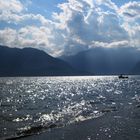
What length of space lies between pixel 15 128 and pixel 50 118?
32.0 feet

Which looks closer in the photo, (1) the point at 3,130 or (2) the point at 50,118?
(1) the point at 3,130

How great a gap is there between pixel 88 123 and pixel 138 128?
8.29 metres

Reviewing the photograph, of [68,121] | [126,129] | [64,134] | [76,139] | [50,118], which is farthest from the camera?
[50,118]

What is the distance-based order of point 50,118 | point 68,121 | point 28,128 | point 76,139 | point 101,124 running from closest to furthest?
point 76,139 → point 28,128 → point 101,124 → point 68,121 → point 50,118

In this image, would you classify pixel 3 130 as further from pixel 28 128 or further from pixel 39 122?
pixel 39 122

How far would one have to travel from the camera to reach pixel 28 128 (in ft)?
A: 133

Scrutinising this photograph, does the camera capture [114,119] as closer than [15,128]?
No

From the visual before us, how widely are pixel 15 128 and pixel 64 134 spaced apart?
8245 millimetres

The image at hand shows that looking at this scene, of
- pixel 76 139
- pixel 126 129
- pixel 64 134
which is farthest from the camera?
pixel 126 129

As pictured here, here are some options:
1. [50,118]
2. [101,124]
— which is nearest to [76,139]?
[101,124]

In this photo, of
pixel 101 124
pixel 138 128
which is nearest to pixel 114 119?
pixel 101 124

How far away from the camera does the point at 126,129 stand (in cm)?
3800

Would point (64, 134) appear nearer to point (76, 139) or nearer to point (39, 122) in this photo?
point (76, 139)

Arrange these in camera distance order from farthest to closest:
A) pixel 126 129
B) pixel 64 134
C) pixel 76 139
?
pixel 126 129 < pixel 64 134 < pixel 76 139
